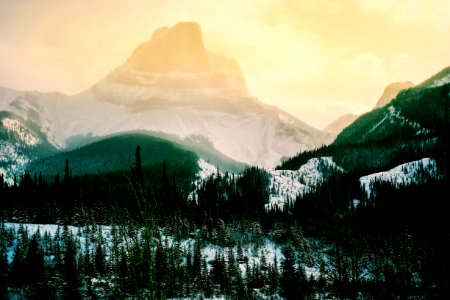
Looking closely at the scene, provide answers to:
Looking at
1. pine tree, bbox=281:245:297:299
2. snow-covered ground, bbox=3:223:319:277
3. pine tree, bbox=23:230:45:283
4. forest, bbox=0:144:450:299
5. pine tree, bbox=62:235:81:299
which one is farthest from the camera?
snow-covered ground, bbox=3:223:319:277

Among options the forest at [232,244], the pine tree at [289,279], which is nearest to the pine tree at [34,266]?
the forest at [232,244]

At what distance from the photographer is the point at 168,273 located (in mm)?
16125

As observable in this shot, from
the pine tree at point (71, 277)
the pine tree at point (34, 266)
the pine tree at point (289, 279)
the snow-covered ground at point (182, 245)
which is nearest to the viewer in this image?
the pine tree at point (71, 277)

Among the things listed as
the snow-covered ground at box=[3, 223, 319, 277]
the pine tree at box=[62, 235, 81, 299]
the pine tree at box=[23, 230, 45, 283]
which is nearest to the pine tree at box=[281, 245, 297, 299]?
the snow-covered ground at box=[3, 223, 319, 277]

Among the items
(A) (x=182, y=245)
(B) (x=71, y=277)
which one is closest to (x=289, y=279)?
(A) (x=182, y=245)

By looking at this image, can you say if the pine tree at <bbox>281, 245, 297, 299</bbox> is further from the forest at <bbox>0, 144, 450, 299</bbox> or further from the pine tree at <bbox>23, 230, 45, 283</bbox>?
the pine tree at <bbox>23, 230, 45, 283</bbox>

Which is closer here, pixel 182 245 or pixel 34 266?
pixel 34 266

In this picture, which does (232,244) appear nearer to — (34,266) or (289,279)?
(289,279)

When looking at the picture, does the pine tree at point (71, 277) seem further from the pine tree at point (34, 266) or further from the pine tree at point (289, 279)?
the pine tree at point (289, 279)

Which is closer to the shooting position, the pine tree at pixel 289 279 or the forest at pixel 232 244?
the forest at pixel 232 244

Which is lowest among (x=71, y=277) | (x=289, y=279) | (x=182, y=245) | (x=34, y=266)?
(x=289, y=279)

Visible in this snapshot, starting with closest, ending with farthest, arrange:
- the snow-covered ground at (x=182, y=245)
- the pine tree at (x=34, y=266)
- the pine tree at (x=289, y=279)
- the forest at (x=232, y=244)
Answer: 1. the forest at (x=232, y=244)
2. the pine tree at (x=34, y=266)
3. the pine tree at (x=289, y=279)
4. the snow-covered ground at (x=182, y=245)

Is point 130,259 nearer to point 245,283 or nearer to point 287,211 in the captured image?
point 245,283

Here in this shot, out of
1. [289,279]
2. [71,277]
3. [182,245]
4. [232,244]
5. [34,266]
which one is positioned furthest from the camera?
[232,244]
